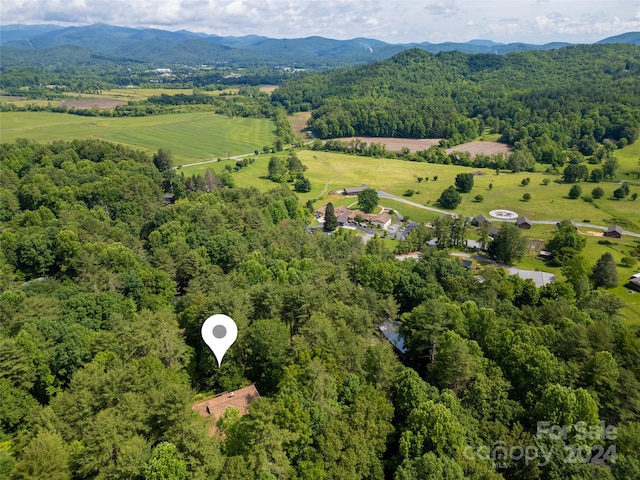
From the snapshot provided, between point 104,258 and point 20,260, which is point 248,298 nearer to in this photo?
point 104,258

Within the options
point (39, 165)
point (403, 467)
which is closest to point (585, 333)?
point (403, 467)

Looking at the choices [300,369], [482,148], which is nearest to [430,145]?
[482,148]

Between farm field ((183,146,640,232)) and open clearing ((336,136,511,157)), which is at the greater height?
open clearing ((336,136,511,157))

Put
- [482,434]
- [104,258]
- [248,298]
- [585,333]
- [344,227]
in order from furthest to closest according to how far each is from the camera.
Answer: [344,227], [104,258], [248,298], [585,333], [482,434]

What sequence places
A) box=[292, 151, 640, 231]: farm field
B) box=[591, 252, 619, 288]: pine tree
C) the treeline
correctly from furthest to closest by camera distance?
the treeline
box=[292, 151, 640, 231]: farm field
box=[591, 252, 619, 288]: pine tree

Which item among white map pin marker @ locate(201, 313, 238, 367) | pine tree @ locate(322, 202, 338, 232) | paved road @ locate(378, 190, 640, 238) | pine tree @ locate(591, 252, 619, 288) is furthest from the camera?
pine tree @ locate(322, 202, 338, 232)

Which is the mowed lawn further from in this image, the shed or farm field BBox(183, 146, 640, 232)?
the shed

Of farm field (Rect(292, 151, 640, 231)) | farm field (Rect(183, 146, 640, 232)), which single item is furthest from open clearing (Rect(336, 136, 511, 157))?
farm field (Rect(292, 151, 640, 231))
